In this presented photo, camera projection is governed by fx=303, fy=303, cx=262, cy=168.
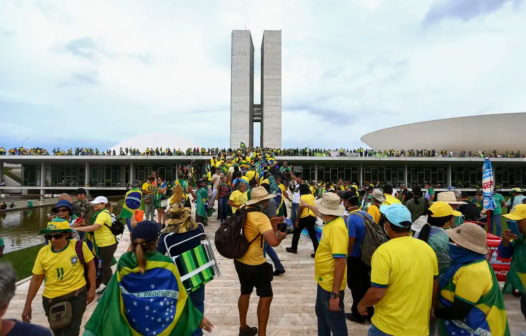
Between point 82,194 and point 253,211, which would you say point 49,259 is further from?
point 82,194

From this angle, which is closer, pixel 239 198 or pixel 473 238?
pixel 473 238

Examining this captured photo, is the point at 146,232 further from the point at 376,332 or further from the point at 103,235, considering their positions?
the point at 103,235

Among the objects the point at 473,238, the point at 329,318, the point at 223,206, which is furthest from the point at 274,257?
the point at 223,206

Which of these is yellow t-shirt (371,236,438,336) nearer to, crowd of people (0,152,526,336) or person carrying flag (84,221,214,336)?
crowd of people (0,152,526,336)

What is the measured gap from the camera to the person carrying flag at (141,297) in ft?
6.65

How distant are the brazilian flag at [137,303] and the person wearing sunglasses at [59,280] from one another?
1.02 metres

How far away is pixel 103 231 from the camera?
429cm

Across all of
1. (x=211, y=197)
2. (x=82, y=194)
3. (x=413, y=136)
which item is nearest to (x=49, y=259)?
(x=82, y=194)

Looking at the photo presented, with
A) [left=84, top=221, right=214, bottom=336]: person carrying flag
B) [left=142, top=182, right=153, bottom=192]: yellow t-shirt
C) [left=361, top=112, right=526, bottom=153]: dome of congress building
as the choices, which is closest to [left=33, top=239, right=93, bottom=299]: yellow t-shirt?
[left=84, top=221, right=214, bottom=336]: person carrying flag

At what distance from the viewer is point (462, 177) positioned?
36.3 meters

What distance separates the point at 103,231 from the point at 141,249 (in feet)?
8.83

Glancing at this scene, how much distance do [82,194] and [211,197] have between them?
17.2 ft

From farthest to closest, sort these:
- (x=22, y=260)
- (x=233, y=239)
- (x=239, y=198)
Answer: (x=22, y=260) → (x=239, y=198) → (x=233, y=239)

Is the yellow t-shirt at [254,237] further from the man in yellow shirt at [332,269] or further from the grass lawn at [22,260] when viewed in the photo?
the grass lawn at [22,260]
